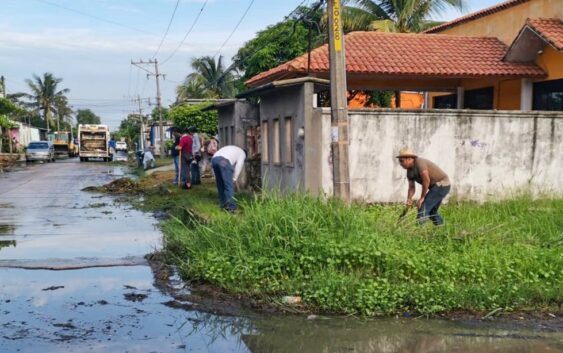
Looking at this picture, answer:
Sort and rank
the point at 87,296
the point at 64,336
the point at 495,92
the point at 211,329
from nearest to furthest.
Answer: the point at 64,336
the point at 211,329
the point at 87,296
the point at 495,92

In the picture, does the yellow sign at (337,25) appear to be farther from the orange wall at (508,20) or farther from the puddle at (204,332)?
the orange wall at (508,20)

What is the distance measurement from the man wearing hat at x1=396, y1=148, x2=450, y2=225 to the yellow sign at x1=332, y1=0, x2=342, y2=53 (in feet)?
6.15

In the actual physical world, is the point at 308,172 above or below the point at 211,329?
above

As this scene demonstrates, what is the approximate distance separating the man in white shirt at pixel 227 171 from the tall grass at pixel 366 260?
2.70m

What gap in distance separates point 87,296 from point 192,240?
5.19ft

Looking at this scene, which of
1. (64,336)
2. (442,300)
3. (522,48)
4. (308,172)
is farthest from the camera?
(522,48)

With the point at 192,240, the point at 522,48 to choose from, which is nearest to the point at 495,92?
the point at 522,48

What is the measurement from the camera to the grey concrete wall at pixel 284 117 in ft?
37.6

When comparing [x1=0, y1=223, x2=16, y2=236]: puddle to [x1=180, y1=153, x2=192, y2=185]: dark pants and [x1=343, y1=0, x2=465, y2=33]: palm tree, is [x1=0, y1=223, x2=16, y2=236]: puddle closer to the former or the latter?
[x1=180, y1=153, x2=192, y2=185]: dark pants

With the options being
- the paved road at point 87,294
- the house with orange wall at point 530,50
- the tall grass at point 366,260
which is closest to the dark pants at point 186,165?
the paved road at point 87,294

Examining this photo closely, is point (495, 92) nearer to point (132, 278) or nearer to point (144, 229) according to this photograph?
point (144, 229)

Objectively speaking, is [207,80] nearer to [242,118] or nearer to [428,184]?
[242,118]

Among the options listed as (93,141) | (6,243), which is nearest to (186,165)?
(6,243)

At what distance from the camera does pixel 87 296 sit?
6.89 metres
